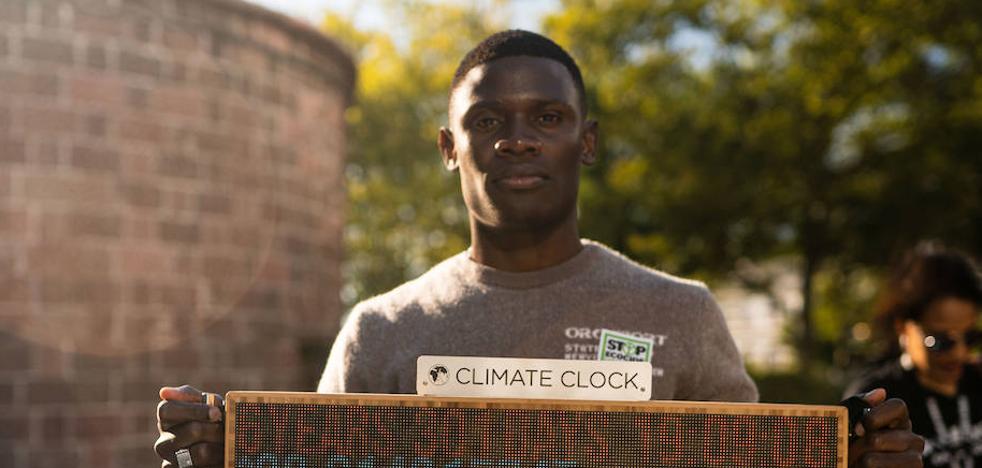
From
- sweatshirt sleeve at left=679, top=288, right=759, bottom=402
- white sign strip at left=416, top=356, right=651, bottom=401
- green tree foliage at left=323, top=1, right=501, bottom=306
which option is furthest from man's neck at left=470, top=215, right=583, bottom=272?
green tree foliage at left=323, top=1, right=501, bottom=306

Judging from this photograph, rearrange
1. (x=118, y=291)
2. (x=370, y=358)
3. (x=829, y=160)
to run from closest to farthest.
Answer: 1. (x=370, y=358)
2. (x=118, y=291)
3. (x=829, y=160)

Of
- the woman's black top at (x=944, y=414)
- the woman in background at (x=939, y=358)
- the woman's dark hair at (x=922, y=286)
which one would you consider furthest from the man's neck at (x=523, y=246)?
the woman's dark hair at (x=922, y=286)

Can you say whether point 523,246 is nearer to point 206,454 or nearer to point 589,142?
point 589,142

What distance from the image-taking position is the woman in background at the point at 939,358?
3.91 metres

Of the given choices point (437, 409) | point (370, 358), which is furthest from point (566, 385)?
point (370, 358)

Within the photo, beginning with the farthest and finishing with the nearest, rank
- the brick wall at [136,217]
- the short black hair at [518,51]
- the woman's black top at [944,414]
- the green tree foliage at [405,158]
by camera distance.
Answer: the green tree foliage at [405,158] → the brick wall at [136,217] → the woman's black top at [944,414] → the short black hair at [518,51]

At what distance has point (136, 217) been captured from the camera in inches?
321

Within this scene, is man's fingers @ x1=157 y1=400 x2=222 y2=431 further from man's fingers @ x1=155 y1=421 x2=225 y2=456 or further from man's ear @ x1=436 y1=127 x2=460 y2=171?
man's ear @ x1=436 y1=127 x2=460 y2=171

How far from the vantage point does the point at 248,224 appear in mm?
9250

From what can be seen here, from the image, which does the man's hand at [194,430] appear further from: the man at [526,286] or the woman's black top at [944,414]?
the woman's black top at [944,414]

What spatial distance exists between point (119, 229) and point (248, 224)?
145 cm

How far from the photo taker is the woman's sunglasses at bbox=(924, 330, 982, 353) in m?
3.92

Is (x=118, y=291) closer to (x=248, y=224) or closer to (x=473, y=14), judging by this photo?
(x=248, y=224)

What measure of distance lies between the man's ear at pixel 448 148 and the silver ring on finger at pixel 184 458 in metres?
1.02
